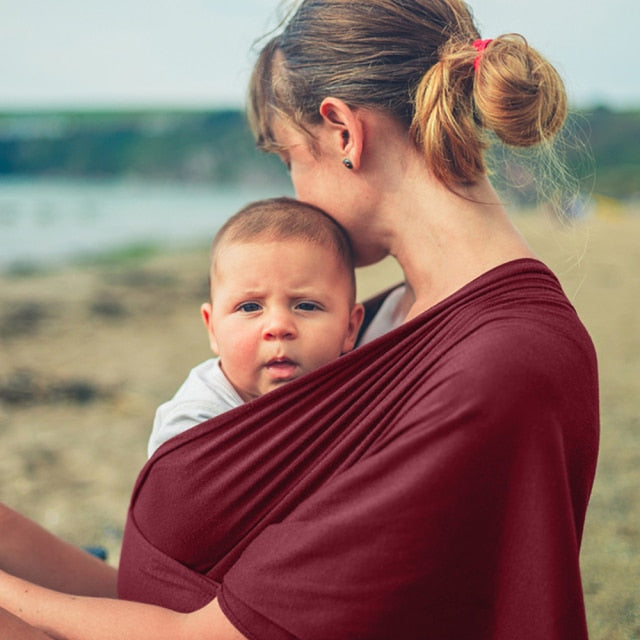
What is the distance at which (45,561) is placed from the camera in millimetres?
2287

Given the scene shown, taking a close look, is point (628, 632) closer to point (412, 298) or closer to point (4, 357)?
point (412, 298)

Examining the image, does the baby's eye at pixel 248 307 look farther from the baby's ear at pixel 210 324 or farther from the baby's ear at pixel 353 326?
the baby's ear at pixel 353 326

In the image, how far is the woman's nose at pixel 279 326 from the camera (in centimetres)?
208

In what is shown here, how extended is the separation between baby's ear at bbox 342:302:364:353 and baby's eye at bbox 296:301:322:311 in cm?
16

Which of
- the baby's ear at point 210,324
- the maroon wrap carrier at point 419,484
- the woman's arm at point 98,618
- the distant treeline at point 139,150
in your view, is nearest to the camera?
the maroon wrap carrier at point 419,484

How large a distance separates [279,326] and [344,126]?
1.65 ft

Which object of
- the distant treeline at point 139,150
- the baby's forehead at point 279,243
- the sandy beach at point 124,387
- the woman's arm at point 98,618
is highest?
the baby's forehead at point 279,243

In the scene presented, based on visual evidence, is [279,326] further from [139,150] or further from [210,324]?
[139,150]

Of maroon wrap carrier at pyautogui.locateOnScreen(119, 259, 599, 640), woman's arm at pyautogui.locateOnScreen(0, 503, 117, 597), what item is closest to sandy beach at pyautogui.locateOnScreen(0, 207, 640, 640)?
maroon wrap carrier at pyautogui.locateOnScreen(119, 259, 599, 640)

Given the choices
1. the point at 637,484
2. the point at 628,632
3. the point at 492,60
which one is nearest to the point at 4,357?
the point at 637,484

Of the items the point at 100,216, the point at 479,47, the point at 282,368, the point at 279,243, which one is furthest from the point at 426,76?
the point at 100,216

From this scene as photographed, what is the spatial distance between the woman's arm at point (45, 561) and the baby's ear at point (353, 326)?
93 cm

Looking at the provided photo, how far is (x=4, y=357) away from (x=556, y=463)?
276 inches

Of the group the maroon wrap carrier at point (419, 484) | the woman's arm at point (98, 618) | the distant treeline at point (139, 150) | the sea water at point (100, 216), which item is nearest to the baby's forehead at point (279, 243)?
the maroon wrap carrier at point (419, 484)
